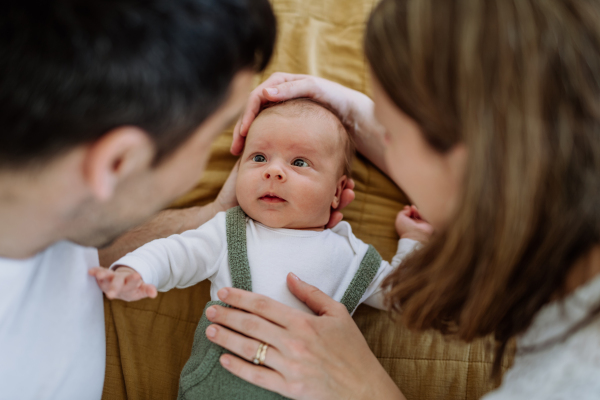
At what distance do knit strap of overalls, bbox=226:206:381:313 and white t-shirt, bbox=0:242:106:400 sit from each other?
37 cm

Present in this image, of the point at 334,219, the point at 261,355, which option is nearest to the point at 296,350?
the point at 261,355

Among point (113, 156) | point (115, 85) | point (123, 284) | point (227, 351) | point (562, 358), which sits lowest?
point (227, 351)

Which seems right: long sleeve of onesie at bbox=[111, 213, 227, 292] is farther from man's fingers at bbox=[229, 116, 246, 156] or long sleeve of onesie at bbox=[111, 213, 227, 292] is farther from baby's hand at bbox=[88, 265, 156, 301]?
man's fingers at bbox=[229, 116, 246, 156]

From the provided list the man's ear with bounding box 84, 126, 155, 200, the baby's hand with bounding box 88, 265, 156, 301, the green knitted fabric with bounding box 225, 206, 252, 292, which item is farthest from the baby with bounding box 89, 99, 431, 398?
the man's ear with bounding box 84, 126, 155, 200

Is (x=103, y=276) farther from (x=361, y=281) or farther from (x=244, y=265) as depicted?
(x=361, y=281)

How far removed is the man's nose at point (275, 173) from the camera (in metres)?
1.35

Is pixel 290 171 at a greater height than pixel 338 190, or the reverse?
pixel 290 171

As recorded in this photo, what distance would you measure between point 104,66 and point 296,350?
0.77 metres

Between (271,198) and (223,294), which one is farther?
(271,198)

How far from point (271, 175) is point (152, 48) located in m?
0.76

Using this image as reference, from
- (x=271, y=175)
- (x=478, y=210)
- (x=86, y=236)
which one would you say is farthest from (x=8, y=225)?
(x=478, y=210)

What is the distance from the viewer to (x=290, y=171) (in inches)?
54.8

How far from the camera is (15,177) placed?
2.28ft

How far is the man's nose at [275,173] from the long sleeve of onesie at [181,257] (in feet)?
0.70
